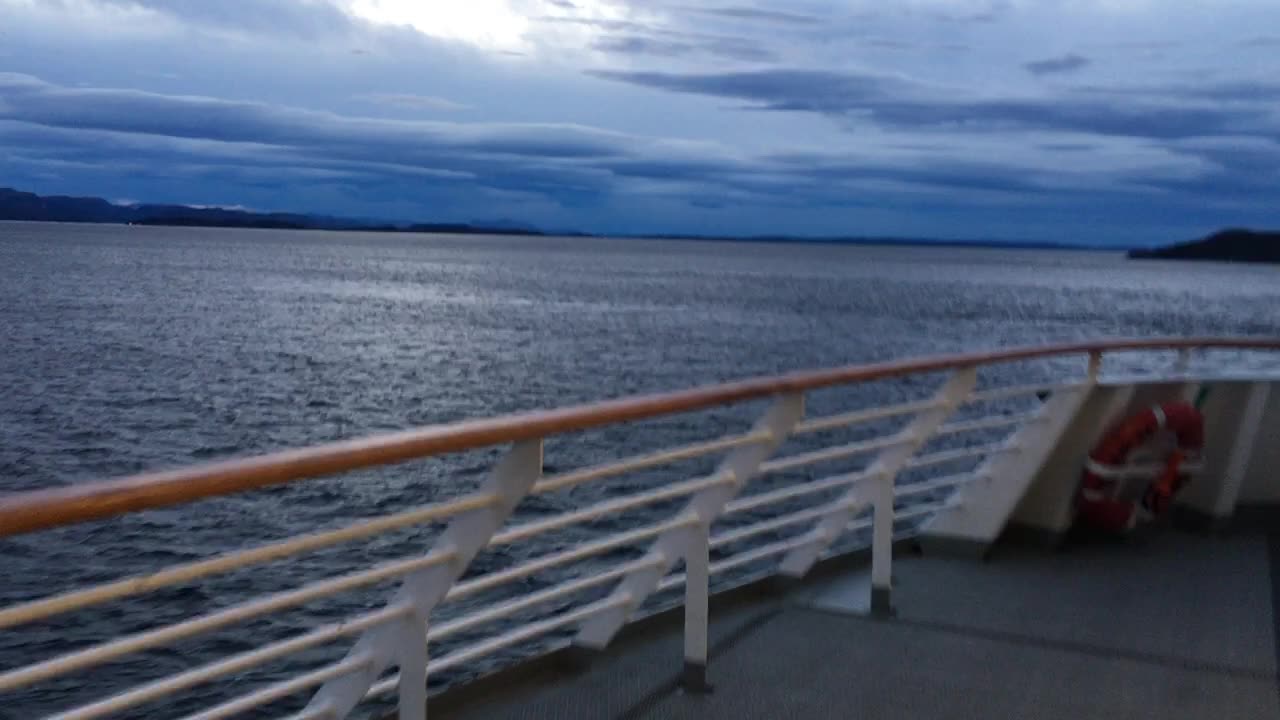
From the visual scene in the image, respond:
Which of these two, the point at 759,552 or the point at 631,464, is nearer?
the point at 631,464

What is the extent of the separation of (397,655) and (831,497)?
47.2 feet

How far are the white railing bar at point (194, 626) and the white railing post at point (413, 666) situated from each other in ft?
0.37

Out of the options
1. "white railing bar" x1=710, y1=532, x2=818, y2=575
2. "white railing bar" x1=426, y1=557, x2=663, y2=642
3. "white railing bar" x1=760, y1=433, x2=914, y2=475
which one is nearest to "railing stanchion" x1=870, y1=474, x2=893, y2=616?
"white railing bar" x1=760, y1=433, x2=914, y2=475

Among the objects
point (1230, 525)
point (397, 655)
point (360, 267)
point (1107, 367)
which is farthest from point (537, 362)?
point (360, 267)

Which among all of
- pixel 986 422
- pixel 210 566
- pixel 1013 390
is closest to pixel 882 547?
pixel 986 422

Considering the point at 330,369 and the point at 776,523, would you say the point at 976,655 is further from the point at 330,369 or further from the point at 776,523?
the point at 330,369

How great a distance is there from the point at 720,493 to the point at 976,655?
3.57 feet

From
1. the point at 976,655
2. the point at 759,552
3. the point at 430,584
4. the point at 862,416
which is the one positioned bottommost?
the point at 976,655

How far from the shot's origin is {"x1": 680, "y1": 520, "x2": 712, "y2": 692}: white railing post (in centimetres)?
333

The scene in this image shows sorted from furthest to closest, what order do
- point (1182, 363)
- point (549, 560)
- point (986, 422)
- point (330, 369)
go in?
point (330, 369)
point (1182, 363)
point (986, 422)
point (549, 560)

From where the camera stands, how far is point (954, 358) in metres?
4.04

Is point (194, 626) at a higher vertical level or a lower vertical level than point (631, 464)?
lower

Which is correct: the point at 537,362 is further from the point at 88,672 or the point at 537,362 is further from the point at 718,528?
the point at 88,672

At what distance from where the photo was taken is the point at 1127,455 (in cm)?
536
